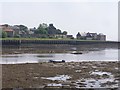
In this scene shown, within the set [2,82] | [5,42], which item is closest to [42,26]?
[5,42]

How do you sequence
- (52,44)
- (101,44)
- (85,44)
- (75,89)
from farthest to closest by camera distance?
(101,44), (85,44), (52,44), (75,89)

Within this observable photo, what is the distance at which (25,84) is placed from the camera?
19.4m

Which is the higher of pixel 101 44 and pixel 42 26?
pixel 42 26

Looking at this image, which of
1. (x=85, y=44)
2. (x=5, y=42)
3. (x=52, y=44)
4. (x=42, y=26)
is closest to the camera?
(x=5, y=42)

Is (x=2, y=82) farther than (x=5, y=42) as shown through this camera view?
No

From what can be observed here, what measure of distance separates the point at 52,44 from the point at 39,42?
6813 millimetres

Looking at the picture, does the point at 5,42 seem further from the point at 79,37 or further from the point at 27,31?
the point at 79,37

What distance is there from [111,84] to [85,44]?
112 metres

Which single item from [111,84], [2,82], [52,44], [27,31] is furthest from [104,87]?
[27,31]

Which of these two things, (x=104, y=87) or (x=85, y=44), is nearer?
(x=104, y=87)

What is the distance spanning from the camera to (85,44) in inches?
5192

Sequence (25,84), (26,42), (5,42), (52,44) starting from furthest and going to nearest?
(52,44) → (26,42) → (5,42) → (25,84)

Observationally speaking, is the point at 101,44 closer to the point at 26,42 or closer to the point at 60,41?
the point at 60,41

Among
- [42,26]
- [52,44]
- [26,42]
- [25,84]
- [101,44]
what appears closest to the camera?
[25,84]
